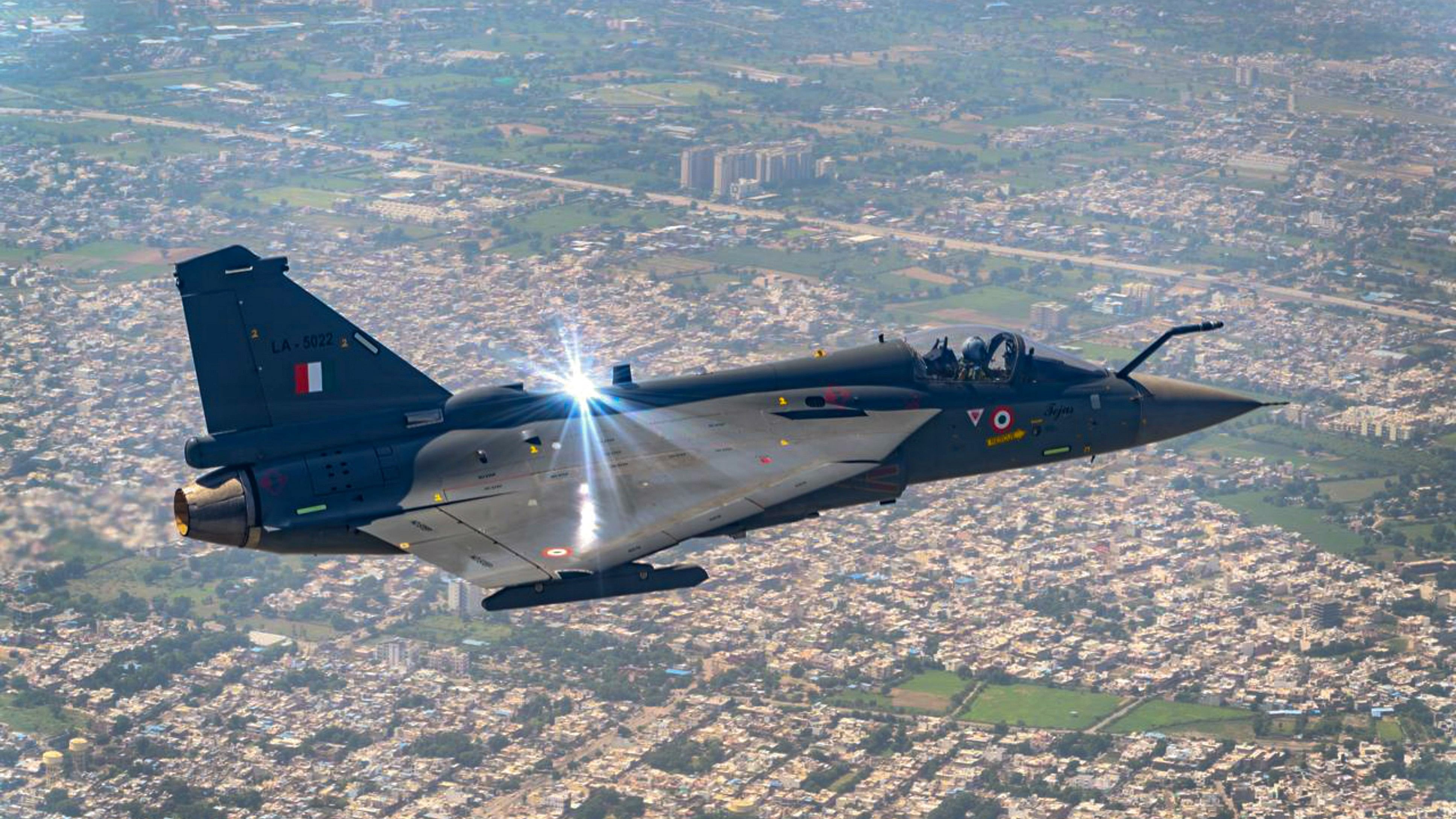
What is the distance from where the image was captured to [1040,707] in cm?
5725

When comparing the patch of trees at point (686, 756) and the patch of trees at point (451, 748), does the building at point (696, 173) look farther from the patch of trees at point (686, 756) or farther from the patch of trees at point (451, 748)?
the patch of trees at point (686, 756)

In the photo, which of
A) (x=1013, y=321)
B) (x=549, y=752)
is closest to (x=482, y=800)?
(x=549, y=752)

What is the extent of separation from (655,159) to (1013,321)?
3941 centimetres

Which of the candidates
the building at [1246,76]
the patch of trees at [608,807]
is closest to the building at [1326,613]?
the patch of trees at [608,807]

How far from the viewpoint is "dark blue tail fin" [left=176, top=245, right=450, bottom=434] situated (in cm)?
3431

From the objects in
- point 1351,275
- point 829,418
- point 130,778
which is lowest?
point 130,778

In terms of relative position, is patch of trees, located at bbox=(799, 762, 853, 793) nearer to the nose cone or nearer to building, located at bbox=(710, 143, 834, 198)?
the nose cone

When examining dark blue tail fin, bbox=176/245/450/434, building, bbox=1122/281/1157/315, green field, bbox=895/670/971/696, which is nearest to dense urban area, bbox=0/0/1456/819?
green field, bbox=895/670/971/696

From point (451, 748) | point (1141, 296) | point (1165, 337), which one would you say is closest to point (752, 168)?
point (1141, 296)

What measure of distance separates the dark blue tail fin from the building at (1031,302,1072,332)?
212 ft

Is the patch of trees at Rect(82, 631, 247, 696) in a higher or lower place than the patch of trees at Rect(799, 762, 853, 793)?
lower

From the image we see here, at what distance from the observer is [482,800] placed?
5219 centimetres

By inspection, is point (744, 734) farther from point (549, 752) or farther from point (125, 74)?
point (125, 74)

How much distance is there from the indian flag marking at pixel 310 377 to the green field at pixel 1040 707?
92.1 feet
